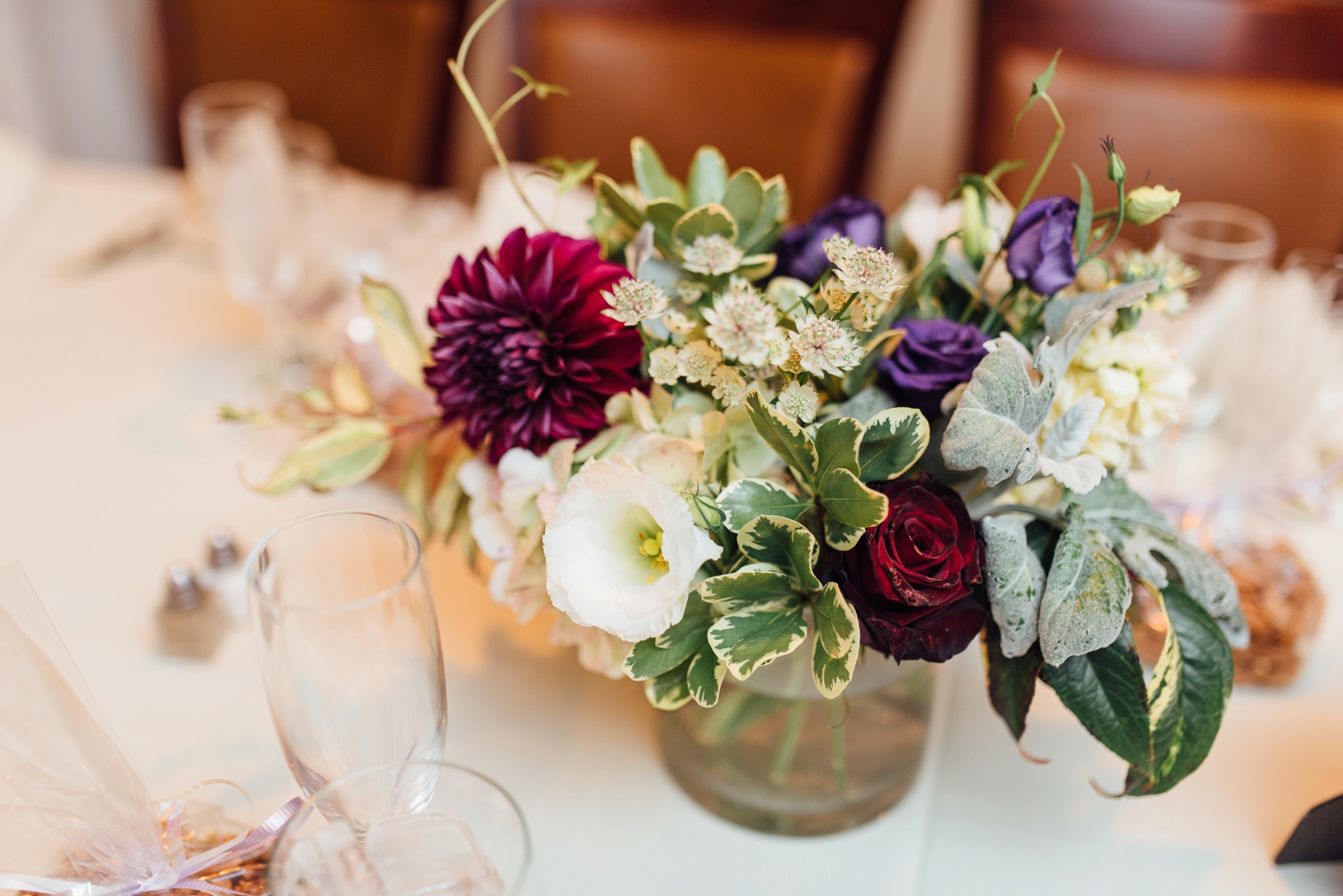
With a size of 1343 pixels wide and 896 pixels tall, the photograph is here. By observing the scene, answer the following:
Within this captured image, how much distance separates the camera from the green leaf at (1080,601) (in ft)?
1.50

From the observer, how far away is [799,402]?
434 millimetres

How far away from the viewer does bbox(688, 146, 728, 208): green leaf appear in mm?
578

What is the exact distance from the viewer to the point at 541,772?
0.63 meters

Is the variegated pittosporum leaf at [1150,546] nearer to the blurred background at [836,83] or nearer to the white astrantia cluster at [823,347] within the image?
the white astrantia cluster at [823,347]

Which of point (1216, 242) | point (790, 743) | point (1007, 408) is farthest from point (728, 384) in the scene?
point (1216, 242)

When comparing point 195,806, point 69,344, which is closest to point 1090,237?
point 195,806

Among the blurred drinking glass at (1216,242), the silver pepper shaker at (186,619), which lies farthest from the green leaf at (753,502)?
the blurred drinking glass at (1216,242)

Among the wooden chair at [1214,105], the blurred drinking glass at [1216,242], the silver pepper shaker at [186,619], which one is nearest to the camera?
the silver pepper shaker at [186,619]

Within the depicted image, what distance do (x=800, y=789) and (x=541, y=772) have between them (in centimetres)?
16

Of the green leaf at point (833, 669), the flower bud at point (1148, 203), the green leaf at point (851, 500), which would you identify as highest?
the flower bud at point (1148, 203)

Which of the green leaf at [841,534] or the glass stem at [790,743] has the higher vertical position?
the green leaf at [841,534]

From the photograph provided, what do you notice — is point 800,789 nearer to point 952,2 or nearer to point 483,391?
point 483,391

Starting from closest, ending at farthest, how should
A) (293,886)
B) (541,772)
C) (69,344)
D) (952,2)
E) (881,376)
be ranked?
(293,886)
(881,376)
(541,772)
(69,344)
(952,2)

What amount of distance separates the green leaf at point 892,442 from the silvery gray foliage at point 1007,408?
0.01m
